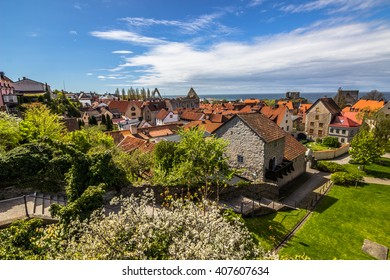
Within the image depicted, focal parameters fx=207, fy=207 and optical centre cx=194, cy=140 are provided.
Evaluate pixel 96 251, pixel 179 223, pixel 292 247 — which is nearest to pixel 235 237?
pixel 179 223

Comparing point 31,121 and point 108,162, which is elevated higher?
point 31,121

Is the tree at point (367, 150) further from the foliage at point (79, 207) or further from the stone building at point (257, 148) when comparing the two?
the foliage at point (79, 207)

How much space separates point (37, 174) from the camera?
1680 centimetres

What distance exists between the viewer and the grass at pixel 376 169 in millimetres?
31812

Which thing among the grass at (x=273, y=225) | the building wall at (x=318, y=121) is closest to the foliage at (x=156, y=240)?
the grass at (x=273, y=225)

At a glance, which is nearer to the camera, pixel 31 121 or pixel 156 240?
pixel 156 240

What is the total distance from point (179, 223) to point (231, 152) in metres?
17.7

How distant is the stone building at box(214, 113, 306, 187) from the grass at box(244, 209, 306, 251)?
4.83 metres

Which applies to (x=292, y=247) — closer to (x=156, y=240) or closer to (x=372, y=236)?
(x=372, y=236)

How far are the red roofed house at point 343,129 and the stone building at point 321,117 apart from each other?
3.80ft

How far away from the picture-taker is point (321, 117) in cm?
5144

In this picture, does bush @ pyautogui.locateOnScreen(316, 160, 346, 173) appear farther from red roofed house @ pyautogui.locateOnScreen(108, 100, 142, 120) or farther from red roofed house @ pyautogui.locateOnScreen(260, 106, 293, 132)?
red roofed house @ pyautogui.locateOnScreen(108, 100, 142, 120)

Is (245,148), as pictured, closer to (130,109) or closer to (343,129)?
(343,129)

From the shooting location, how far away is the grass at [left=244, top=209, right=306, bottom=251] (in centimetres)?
1480
